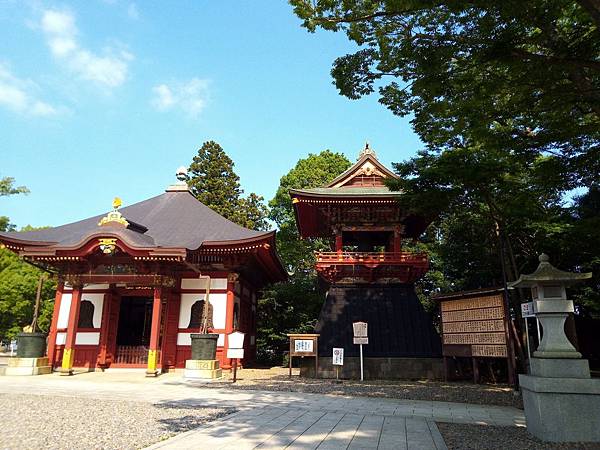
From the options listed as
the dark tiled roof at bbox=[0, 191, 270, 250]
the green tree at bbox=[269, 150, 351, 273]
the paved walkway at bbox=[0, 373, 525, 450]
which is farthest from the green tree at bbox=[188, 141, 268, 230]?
the paved walkway at bbox=[0, 373, 525, 450]

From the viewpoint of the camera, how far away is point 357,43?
8031 millimetres

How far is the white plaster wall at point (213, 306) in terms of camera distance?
16.3 meters

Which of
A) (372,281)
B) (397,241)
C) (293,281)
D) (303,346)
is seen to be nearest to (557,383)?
(303,346)

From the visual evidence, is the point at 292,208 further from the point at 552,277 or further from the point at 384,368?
the point at 552,277

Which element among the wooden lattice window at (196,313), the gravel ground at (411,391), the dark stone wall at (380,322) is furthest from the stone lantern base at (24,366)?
the dark stone wall at (380,322)

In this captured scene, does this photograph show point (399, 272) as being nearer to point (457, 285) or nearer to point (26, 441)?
point (457, 285)

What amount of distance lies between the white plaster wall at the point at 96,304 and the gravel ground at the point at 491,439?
47.1ft

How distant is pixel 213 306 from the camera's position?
16.4m

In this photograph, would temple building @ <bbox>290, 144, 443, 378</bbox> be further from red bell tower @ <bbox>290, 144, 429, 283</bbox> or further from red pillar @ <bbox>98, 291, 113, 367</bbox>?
red pillar @ <bbox>98, 291, 113, 367</bbox>

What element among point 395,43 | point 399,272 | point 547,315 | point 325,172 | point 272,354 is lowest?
point 272,354

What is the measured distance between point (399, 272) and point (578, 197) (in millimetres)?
9764

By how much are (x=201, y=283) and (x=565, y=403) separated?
13.6 meters

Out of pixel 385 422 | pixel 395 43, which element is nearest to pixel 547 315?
pixel 385 422

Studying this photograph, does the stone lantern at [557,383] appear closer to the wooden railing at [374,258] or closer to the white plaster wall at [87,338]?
the wooden railing at [374,258]
